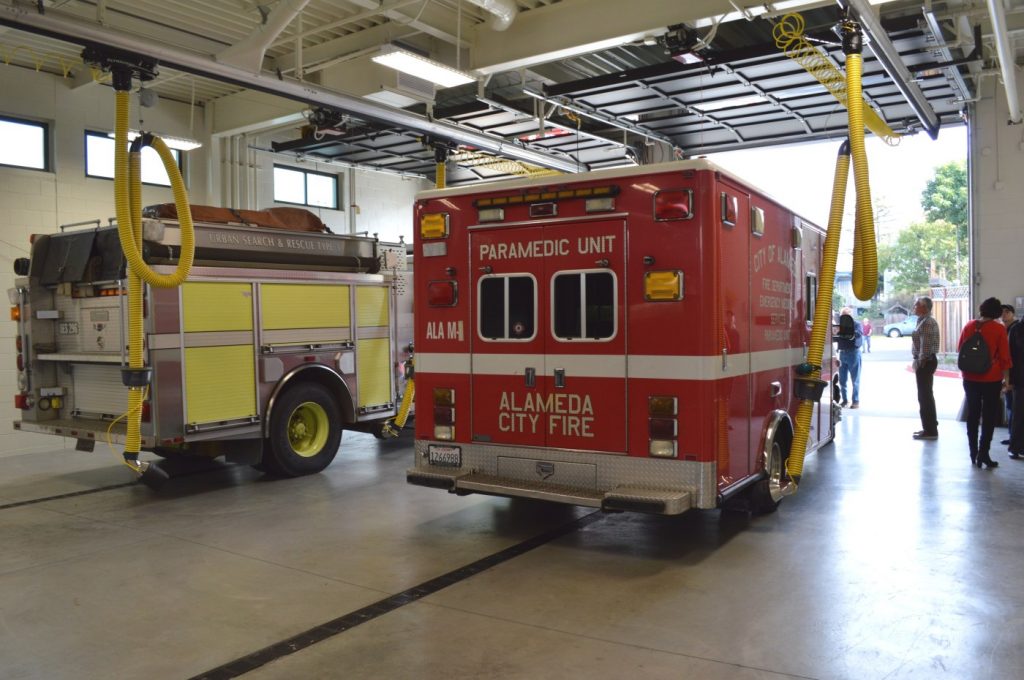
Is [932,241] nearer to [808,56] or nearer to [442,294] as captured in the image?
[808,56]

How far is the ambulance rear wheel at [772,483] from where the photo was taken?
6.45m

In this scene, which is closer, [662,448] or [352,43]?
[662,448]

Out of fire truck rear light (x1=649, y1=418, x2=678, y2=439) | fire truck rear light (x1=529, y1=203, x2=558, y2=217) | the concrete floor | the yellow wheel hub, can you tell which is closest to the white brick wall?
the concrete floor

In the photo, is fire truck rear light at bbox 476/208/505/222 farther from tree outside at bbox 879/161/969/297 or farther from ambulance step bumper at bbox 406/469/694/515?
tree outside at bbox 879/161/969/297

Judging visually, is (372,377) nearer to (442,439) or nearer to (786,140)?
(442,439)

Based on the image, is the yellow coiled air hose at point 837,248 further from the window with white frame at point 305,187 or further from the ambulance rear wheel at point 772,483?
the window with white frame at point 305,187

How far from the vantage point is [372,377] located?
963 centimetres

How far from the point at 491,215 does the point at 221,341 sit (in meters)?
3.41

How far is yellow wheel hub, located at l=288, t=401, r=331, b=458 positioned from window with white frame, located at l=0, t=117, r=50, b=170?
618cm

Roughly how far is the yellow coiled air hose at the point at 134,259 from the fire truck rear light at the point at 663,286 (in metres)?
A: 4.28

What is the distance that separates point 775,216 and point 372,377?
5.07m

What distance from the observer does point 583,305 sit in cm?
584

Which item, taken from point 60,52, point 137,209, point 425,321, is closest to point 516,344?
point 425,321

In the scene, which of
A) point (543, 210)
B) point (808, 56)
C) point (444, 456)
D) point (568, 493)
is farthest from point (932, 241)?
point (568, 493)
